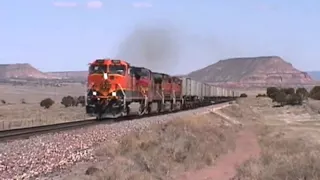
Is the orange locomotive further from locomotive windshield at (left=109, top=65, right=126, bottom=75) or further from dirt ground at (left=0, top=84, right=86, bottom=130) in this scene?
dirt ground at (left=0, top=84, right=86, bottom=130)

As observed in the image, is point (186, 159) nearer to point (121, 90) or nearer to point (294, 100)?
point (121, 90)

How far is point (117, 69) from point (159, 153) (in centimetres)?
1565

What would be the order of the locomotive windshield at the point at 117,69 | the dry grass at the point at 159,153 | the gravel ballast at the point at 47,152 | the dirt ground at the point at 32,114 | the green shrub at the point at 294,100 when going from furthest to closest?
the green shrub at the point at 294,100, the dirt ground at the point at 32,114, the locomotive windshield at the point at 117,69, the dry grass at the point at 159,153, the gravel ballast at the point at 47,152

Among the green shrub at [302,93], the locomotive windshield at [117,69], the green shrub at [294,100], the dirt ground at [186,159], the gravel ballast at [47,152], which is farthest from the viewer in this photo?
the green shrub at [302,93]

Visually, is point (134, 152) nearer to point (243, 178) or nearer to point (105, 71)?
point (243, 178)

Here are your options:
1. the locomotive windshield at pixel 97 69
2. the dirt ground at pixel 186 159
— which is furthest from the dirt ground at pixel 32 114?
the dirt ground at pixel 186 159

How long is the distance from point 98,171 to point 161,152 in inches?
198

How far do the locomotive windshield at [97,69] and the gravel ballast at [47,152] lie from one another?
10.9 m

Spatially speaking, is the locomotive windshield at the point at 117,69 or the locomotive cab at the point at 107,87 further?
the locomotive windshield at the point at 117,69

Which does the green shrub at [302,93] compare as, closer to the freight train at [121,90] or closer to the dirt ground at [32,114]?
the dirt ground at [32,114]

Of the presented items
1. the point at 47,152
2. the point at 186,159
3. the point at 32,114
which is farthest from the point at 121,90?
the point at 32,114

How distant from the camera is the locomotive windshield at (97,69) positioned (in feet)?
105

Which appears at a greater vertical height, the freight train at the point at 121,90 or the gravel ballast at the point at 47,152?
the freight train at the point at 121,90

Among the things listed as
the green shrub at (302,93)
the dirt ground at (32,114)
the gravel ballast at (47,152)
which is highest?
the green shrub at (302,93)
